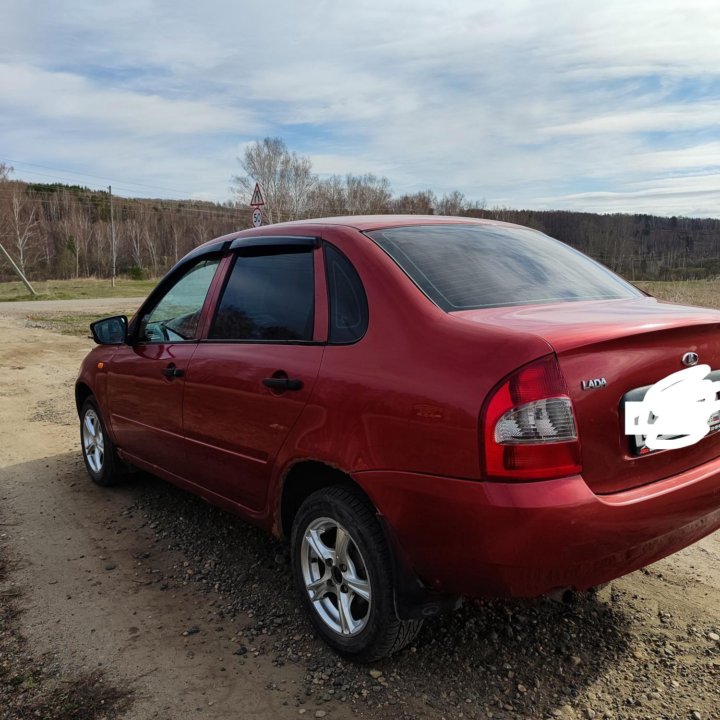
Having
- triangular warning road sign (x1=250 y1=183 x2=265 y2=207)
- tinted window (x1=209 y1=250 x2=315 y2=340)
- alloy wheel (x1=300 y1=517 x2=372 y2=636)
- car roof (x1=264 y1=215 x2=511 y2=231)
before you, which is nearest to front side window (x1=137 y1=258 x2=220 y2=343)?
tinted window (x1=209 y1=250 x2=315 y2=340)

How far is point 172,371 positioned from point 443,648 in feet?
6.57

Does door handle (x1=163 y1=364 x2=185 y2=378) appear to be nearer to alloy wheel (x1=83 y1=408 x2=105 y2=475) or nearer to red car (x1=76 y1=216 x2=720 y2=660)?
red car (x1=76 y1=216 x2=720 y2=660)

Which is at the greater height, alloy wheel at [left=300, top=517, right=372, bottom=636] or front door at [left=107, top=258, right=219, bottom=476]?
front door at [left=107, top=258, right=219, bottom=476]

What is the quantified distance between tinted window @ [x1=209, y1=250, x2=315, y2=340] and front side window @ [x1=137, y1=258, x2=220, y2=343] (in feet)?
0.81

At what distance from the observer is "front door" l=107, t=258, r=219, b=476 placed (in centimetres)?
352

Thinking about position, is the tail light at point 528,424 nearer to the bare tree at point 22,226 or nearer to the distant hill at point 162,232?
the distant hill at point 162,232

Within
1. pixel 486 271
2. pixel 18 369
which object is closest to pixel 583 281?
pixel 486 271

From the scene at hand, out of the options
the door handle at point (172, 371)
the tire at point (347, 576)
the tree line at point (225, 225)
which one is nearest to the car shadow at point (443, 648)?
the tire at point (347, 576)

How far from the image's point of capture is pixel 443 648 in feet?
8.61

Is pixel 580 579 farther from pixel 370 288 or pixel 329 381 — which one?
pixel 370 288

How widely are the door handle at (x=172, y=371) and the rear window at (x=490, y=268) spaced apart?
1.37m

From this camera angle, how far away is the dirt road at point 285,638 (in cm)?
234

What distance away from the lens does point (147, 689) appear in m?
2.46

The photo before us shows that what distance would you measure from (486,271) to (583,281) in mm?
539
